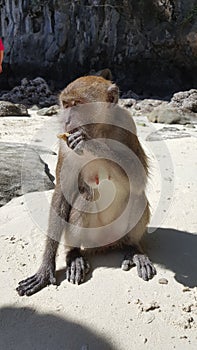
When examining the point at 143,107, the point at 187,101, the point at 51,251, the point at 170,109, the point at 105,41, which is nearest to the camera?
the point at 51,251

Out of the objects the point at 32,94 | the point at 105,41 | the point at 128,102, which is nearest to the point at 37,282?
the point at 128,102

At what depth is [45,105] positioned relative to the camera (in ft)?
38.3

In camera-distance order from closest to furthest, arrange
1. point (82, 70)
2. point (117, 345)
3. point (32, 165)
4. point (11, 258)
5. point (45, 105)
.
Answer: point (117, 345) < point (11, 258) < point (32, 165) < point (45, 105) < point (82, 70)

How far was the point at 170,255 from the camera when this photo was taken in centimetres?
311

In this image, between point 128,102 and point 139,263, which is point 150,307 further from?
point 128,102

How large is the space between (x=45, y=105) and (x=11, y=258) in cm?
891

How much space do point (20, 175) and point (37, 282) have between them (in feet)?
6.52

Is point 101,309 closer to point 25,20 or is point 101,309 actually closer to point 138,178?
point 138,178

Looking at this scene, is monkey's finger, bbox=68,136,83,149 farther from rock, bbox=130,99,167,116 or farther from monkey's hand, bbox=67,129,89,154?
rock, bbox=130,99,167,116

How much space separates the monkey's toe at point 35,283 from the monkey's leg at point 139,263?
0.50 m

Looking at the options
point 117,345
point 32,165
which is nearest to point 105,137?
point 117,345

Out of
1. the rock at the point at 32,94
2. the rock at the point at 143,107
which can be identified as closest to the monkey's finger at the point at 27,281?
the rock at the point at 143,107

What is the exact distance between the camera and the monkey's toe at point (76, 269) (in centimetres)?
279

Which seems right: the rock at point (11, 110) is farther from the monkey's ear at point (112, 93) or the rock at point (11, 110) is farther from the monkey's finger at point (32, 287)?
the monkey's finger at point (32, 287)
